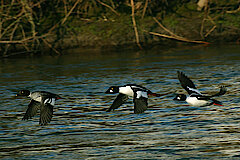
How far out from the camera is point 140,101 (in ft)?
29.0

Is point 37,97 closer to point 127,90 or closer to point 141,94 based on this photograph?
point 127,90

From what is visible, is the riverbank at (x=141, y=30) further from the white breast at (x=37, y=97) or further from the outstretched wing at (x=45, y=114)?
the outstretched wing at (x=45, y=114)

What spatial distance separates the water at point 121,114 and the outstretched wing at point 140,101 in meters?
0.19

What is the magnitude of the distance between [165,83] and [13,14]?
8114mm

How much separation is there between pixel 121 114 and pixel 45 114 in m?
1.42

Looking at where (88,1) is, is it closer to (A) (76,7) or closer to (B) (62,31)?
(A) (76,7)

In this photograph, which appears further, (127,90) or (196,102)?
(127,90)

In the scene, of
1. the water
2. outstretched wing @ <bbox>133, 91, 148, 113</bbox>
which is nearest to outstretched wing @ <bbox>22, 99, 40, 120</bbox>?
the water

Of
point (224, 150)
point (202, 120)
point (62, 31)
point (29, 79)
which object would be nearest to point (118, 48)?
point (62, 31)

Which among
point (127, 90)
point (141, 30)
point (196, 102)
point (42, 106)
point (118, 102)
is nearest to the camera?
point (42, 106)

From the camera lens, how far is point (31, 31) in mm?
18719

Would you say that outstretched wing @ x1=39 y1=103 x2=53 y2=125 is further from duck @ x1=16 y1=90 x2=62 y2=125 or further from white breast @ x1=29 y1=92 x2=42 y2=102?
white breast @ x1=29 y1=92 x2=42 y2=102

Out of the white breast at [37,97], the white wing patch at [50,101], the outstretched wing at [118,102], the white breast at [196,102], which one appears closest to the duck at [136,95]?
the outstretched wing at [118,102]

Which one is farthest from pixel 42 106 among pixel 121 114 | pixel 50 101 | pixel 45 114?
pixel 121 114
